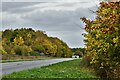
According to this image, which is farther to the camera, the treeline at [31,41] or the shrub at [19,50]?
the treeline at [31,41]

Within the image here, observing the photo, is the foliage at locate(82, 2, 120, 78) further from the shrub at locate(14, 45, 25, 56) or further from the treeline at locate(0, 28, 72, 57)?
the treeline at locate(0, 28, 72, 57)

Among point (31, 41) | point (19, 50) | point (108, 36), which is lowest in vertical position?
point (108, 36)

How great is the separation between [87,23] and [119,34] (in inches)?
320

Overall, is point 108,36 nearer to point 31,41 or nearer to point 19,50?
point 19,50

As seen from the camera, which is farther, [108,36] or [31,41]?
[31,41]

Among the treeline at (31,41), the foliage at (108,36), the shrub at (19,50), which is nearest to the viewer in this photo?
the foliage at (108,36)

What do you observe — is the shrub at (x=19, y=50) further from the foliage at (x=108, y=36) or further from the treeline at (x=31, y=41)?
the foliage at (x=108, y=36)

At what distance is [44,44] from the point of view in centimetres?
11644

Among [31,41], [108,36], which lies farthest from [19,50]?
[108,36]

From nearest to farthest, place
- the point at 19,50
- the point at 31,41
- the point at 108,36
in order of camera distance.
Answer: the point at 108,36
the point at 19,50
the point at 31,41

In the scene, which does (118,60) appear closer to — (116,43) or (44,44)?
(116,43)

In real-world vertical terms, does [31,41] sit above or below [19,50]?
above

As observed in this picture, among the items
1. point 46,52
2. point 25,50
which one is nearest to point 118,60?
point 25,50

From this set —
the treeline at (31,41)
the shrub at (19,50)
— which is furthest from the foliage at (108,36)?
the treeline at (31,41)
